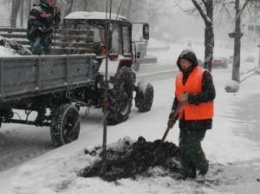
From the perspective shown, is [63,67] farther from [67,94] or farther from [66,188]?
[66,188]

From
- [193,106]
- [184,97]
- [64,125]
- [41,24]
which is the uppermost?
[41,24]

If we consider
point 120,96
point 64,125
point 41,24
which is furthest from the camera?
point 120,96

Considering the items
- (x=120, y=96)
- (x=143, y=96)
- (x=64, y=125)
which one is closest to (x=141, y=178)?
(x=64, y=125)

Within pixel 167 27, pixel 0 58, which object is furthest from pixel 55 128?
pixel 167 27

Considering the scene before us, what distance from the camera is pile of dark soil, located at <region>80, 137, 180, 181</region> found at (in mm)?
6664

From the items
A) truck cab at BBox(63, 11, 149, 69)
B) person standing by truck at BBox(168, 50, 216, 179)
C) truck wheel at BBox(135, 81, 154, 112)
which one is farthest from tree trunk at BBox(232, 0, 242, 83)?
person standing by truck at BBox(168, 50, 216, 179)

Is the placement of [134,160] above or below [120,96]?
below

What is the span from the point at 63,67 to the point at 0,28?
2.72 meters

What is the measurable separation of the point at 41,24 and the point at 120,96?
257 centimetres

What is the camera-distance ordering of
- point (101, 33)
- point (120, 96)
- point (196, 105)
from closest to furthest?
point (196, 105), point (101, 33), point (120, 96)

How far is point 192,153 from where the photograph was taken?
6.75m

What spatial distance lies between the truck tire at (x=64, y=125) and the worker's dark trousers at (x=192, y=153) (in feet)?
8.55

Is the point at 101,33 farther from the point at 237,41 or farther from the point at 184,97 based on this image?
the point at 237,41

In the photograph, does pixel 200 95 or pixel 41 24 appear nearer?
pixel 200 95
